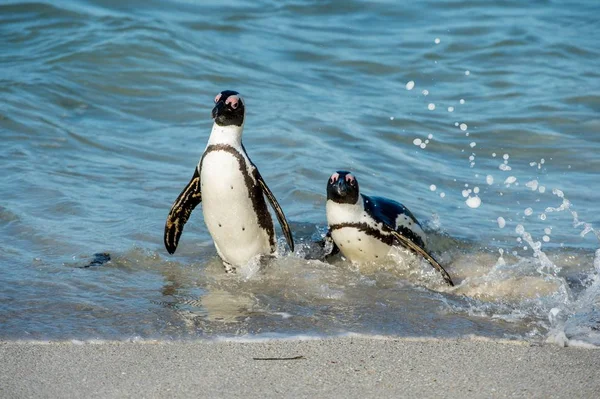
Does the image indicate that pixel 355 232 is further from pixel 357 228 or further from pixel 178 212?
pixel 178 212

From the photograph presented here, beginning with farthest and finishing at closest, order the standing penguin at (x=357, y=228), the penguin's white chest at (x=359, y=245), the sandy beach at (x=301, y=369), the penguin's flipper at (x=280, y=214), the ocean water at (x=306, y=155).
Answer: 1. the penguin's white chest at (x=359, y=245)
2. the standing penguin at (x=357, y=228)
3. the penguin's flipper at (x=280, y=214)
4. the ocean water at (x=306, y=155)
5. the sandy beach at (x=301, y=369)

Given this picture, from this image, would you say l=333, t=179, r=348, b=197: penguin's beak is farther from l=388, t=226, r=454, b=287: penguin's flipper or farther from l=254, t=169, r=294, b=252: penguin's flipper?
l=388, t=226, r=454, b=287: penguin's flipper

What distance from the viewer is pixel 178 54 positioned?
12.6 meters

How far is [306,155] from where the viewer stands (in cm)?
927

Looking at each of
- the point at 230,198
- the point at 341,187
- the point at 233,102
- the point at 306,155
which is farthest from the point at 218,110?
the point at 306,155

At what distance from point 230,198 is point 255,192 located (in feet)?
0.61

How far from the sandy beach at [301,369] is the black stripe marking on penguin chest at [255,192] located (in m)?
1.65

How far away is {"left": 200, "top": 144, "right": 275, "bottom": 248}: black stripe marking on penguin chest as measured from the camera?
6082 millimetres

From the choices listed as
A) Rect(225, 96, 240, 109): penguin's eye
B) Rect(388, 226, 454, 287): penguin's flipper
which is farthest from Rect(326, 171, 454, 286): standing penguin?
Rect(225, 96, 240, 109): penguin's eye

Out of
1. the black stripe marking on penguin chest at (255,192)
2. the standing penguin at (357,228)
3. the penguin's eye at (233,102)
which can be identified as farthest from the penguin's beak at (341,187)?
Result: the penguin's eye at (233,102)

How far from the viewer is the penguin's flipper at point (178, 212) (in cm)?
638

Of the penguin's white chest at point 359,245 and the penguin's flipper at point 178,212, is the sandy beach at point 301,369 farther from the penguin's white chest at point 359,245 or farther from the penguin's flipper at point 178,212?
the penguin's flipper at point 178,212

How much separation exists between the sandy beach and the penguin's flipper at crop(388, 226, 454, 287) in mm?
1299

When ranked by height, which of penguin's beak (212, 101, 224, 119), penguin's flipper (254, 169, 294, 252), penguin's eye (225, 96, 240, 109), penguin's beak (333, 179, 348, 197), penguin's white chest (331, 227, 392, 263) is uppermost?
penguin's eye (225, 96, 240, 109)
